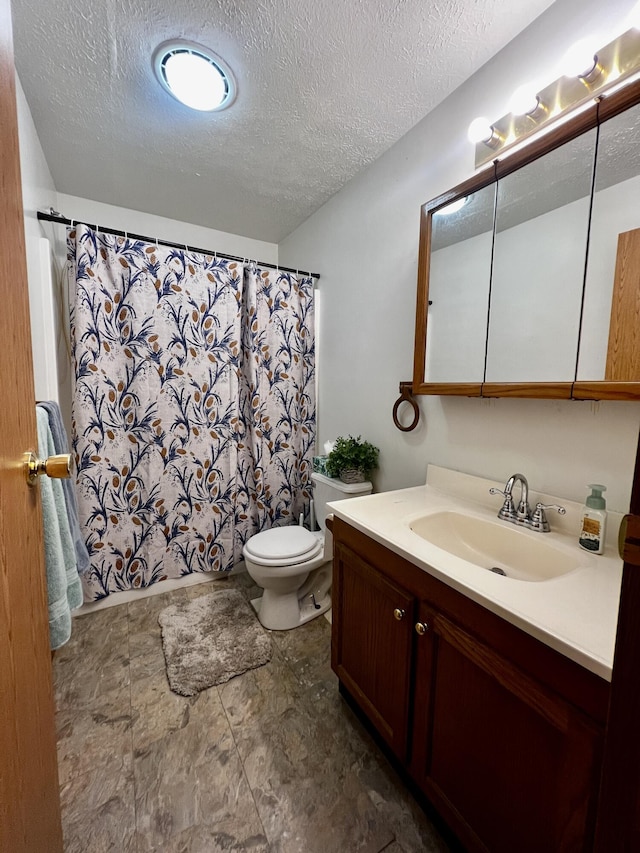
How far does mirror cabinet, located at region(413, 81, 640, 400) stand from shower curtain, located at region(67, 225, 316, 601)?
1.07 m

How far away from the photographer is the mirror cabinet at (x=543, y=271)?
0.92 meters

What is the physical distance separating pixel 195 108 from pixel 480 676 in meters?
2.14

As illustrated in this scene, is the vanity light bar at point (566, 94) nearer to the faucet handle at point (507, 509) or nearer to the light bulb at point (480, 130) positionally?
the light bulb at point (480, 130)

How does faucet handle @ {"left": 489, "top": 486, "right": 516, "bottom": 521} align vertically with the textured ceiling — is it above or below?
below

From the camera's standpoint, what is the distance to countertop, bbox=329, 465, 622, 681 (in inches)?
24.7

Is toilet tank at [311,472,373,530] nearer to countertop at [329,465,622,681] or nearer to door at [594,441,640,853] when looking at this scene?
countertop at [329,465,622,681]

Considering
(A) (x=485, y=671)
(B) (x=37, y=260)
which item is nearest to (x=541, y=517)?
(A) (x=485, y=671)

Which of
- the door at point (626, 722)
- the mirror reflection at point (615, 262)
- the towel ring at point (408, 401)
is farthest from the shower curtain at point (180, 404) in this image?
the door at point (626, 722)

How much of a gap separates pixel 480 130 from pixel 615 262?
709 mm

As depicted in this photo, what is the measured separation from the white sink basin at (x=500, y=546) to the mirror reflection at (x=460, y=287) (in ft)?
1.74

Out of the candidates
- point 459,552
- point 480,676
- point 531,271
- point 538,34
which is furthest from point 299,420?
point 538,34

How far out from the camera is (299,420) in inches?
93.7

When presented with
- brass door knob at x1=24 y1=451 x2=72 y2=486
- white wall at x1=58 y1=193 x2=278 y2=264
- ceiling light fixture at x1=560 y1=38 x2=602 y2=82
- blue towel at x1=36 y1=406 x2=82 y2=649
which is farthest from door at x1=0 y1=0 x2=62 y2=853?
white wall at x1=58 y1=193 x2=278 y2=264

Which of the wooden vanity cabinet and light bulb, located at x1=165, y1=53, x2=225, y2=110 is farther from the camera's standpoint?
light bulb, located at x1=165, y1=53, x2=225, y2=110
